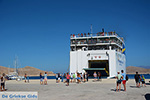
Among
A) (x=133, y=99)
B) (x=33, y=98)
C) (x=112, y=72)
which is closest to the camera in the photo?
(x=33, y=98)

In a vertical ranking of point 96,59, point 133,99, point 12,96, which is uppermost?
point 96,59

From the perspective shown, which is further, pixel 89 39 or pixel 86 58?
pixel 89 39

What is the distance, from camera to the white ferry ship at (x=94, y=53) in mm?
32094

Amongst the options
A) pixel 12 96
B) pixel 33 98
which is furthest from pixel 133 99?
pixel 12 96

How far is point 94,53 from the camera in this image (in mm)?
33062

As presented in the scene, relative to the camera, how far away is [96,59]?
107 ft

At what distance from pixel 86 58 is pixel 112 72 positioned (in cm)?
540

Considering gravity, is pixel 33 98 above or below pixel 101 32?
below

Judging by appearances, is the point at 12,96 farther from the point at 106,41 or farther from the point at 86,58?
the point at 106,41

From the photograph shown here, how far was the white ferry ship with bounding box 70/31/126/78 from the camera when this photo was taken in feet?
105

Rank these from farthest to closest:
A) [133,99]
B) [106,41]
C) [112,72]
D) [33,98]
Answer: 1. [106,41]
2. [112,72]
3. [133,99]
4. [33,98]

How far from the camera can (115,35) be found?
35812mm

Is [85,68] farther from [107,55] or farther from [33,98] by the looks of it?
[33,98]

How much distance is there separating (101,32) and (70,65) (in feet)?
31.2
